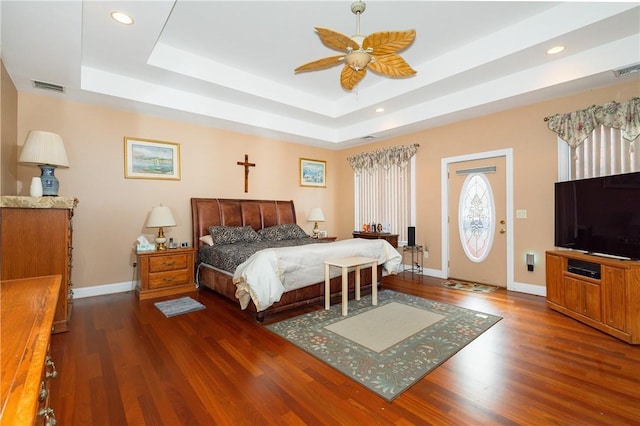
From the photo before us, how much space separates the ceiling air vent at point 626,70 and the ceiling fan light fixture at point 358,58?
9.26 feet

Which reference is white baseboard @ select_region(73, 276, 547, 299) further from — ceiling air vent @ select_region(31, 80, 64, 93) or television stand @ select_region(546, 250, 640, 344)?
ceiling air vent @ select_region(31, 80, 64, 93)

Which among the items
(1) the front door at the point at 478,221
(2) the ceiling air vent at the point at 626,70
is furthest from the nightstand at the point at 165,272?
(2) the ceiling air vent at the point at 626,70

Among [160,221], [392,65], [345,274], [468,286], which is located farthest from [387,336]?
[160,221]

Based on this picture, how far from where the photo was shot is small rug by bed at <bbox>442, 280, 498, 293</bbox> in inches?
173

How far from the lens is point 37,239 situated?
9.31 ft

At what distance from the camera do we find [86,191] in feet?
13.4

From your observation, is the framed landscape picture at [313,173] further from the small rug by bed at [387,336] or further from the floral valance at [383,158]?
the small rug by bed at [387,336]

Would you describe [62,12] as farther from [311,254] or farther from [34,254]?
[311,254]

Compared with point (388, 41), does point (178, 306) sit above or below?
below

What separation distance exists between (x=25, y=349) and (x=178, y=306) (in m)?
3.13

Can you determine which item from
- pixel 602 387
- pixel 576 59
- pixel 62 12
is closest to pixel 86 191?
pixel 62 12

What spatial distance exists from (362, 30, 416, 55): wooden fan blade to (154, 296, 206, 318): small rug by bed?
3457 millimetres

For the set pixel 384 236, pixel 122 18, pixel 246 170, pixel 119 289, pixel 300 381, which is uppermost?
pixel 122 18

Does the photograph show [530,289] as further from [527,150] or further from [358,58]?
[358,58]
